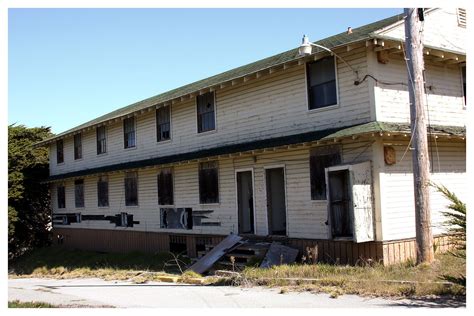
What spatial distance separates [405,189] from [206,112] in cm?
810

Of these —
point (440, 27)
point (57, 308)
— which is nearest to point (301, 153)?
point (440, 27)

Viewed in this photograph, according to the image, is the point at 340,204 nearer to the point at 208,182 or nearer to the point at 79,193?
the point at 208,182

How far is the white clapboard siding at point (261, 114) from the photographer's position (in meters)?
14.1

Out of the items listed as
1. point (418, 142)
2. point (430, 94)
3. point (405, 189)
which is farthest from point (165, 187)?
point (418, 142)

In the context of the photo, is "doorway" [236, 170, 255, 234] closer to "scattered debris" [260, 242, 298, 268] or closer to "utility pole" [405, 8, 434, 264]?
"scattered debris" [260, 242, 298, 268]

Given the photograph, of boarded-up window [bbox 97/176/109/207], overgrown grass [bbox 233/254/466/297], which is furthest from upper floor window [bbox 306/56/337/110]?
boarded-up window [bbox 97/176/109/207]

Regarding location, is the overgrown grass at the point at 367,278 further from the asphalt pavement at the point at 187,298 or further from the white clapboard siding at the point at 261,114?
the white clapboard siding at the point at 261,114

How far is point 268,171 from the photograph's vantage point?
652 inches

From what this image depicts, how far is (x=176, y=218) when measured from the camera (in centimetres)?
2030

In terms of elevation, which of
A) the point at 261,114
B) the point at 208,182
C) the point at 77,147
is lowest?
the point at 208,182

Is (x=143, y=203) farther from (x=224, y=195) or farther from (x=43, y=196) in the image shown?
(x=43, y=196)

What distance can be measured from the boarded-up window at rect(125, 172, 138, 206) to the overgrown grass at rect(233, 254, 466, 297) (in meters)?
10.6

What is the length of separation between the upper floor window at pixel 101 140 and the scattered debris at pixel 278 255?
541 inches

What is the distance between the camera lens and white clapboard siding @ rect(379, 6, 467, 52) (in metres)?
15.9
